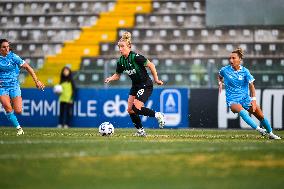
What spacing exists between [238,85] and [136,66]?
2034 millimetres

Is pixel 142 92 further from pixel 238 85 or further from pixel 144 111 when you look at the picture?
pixel 238 85

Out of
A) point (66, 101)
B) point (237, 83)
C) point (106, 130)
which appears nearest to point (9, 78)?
point (106, 130)

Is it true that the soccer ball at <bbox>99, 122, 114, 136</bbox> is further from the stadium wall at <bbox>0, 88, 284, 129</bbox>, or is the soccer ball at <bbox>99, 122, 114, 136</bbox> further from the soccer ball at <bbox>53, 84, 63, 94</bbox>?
the soccer ball at <bbox>53, 84, 63, 94</bbox>

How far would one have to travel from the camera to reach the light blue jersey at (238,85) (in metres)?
12.7

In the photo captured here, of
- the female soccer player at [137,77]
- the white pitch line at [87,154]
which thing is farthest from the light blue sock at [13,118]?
the white pitch line at [87,154]

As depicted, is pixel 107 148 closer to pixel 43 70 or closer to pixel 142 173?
pixel 142 173

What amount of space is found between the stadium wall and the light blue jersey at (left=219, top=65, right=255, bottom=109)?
571 centimetres

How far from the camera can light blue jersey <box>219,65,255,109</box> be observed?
41.6 feet

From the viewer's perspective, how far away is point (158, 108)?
19.2m

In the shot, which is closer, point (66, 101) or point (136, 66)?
point (136, 66)

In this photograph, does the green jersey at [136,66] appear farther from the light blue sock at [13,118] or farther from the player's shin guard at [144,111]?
the light blue sock at [13,118]

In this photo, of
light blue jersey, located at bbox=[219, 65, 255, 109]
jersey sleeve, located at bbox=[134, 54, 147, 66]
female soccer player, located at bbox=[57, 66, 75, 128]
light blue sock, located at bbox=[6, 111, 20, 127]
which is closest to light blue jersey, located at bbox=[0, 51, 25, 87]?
light blue sock, located at bbox=[6, 111, 20, 127]

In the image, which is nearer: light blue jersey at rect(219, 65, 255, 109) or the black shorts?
light blue jersey at rect(219, 65, 255, 109)

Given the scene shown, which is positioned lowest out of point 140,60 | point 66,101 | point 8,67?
point 66,101
